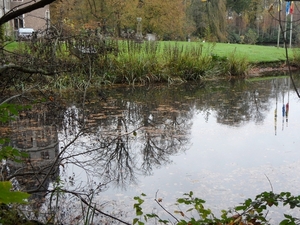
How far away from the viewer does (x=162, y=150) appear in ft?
15.0

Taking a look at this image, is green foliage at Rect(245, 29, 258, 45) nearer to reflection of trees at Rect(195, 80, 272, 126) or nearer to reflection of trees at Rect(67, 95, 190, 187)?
reflection of trees at Rect(195, 80, 272, 126)

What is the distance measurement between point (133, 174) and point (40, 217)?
4.08ft

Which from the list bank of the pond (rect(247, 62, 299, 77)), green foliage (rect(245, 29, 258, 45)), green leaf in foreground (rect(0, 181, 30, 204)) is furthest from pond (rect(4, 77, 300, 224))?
green foliage (rect(245, 29, 258, 45))

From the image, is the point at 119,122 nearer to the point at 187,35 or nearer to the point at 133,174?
the point at 133,174

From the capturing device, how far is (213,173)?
3.79 m

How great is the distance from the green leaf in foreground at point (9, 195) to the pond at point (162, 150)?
1.69 metres

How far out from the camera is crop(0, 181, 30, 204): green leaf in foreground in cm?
54

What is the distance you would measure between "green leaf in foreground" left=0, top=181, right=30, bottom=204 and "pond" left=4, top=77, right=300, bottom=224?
1.69 m

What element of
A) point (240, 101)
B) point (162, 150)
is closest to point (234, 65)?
point (240, 101)

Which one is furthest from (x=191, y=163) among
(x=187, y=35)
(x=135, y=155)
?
(x=187, y=35)

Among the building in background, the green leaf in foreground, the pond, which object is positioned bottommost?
the pond

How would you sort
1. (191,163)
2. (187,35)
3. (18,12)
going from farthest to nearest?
→ (187,35), (191,163), (18,12)

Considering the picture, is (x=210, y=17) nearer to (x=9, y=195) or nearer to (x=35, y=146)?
(x=35, y=146)

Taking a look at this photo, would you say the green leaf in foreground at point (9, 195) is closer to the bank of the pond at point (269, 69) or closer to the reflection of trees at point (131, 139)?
the reflection of trees at point (131, 139)
